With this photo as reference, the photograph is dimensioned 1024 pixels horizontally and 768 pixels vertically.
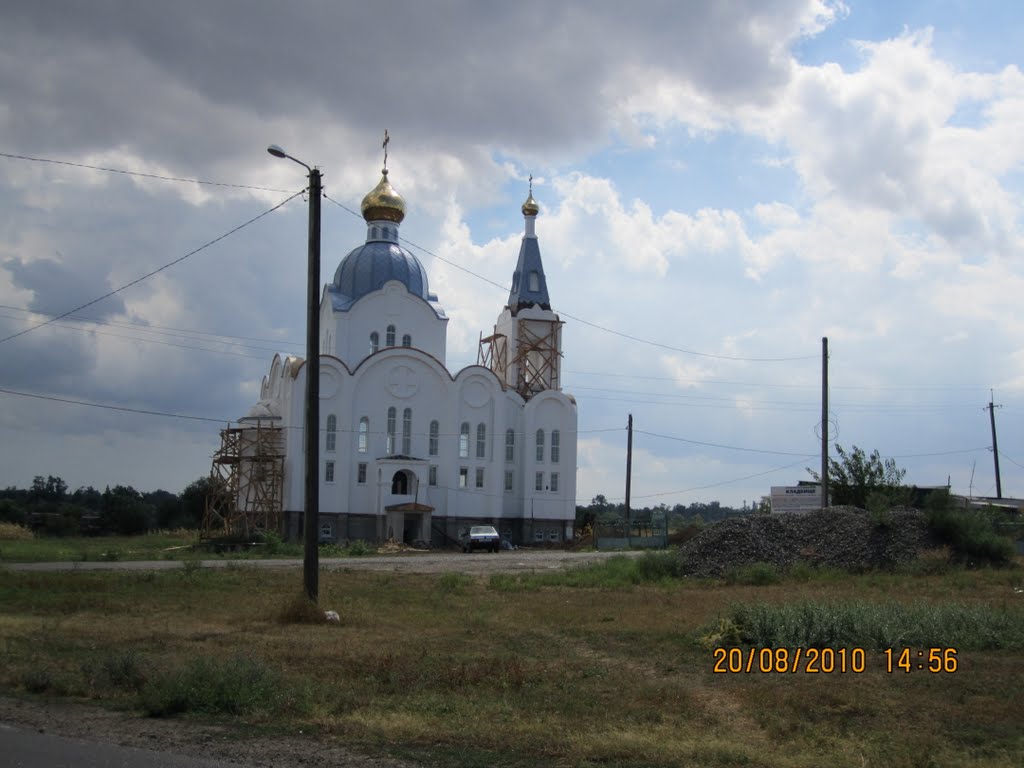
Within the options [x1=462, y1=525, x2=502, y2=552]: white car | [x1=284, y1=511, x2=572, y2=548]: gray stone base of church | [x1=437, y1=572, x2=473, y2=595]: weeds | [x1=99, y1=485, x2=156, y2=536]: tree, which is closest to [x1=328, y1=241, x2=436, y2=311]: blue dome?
[x1=284, y1=511, x2=572, y2=548]: gray stone base of church

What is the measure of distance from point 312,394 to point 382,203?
4433 cm

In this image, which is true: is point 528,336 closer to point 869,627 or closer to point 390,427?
point 390,427

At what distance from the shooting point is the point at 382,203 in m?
60.8

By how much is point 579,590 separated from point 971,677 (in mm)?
13350

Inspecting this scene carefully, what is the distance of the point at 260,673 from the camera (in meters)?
10.8

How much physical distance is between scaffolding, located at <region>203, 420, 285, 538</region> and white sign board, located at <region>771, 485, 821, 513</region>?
79.2 ft

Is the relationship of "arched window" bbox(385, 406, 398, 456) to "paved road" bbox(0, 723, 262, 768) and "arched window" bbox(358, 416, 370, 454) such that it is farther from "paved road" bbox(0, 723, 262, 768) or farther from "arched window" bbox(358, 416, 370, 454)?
"paved road" bbox(0, 723, 262, 768)

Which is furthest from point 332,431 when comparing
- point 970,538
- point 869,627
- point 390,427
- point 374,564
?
point 869,627

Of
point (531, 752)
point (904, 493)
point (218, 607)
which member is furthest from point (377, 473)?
point (531, 752)

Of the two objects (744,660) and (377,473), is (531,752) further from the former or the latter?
(377,473)

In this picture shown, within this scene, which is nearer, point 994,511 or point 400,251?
point 994,511

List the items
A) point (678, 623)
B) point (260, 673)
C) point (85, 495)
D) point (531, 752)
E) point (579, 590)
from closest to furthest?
point (531, 752) < point (260, 673) < point (678, 623) < point (579, 590) < point (85, 495)

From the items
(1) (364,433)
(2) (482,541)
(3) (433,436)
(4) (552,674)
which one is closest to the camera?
(4) (552,674)

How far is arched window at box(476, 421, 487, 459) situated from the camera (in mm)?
58344
